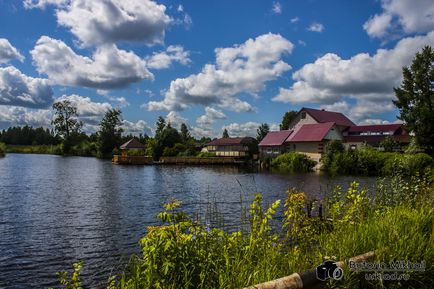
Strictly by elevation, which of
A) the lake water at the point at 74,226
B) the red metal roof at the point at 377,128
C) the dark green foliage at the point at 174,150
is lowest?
the lake water at the point at 74,226

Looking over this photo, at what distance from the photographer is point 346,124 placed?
65188 mm

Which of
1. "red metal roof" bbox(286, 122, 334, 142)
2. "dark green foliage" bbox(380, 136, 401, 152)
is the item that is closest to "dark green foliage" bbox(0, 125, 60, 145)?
"red metal roof" bbox(286, 122, 334, 142)

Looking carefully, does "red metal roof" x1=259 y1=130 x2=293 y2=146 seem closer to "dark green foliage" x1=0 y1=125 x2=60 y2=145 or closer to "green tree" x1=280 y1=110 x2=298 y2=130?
"green tree" x1=280 y1=110 x2=298 y2=130

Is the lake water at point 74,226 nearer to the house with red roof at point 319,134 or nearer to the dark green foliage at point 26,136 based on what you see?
the house with red roof at point 319,134

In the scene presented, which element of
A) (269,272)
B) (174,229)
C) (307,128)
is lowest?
(269,272)

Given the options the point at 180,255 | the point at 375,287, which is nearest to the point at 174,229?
the point at 180,255

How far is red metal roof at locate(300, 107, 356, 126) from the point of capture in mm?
64750

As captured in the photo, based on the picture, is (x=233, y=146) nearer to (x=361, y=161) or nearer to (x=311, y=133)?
(x=311, y=133)

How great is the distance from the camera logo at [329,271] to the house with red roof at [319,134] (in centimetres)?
5176

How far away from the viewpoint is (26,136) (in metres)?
139

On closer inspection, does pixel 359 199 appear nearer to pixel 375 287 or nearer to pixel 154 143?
pixel 375 287

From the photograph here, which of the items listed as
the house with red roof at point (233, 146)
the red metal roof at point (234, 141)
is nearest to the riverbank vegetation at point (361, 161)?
the house with red roof at point (233, 146)

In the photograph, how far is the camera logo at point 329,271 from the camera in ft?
12.1

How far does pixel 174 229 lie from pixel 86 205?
17.3m
